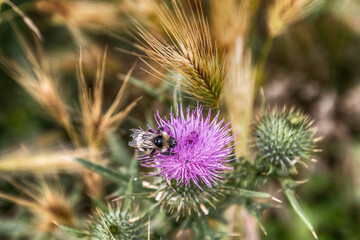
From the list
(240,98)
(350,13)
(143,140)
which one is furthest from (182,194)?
(350,13)

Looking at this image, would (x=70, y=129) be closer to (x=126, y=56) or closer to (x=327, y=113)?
(x=126, y=56)

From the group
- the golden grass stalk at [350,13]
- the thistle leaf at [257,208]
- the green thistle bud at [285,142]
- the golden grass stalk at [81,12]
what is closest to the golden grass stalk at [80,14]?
the golden grass stalk at [81,12]

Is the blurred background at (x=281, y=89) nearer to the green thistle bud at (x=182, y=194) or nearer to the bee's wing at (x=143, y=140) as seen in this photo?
the green thistle bud at (x=182, y=194)

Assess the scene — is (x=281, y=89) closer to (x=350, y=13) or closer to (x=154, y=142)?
(x=350, y=13)

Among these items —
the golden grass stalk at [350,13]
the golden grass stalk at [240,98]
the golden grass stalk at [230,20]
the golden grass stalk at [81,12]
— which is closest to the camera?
the golden grass stalk at [240,98]

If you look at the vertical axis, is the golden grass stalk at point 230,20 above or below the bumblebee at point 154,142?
above
